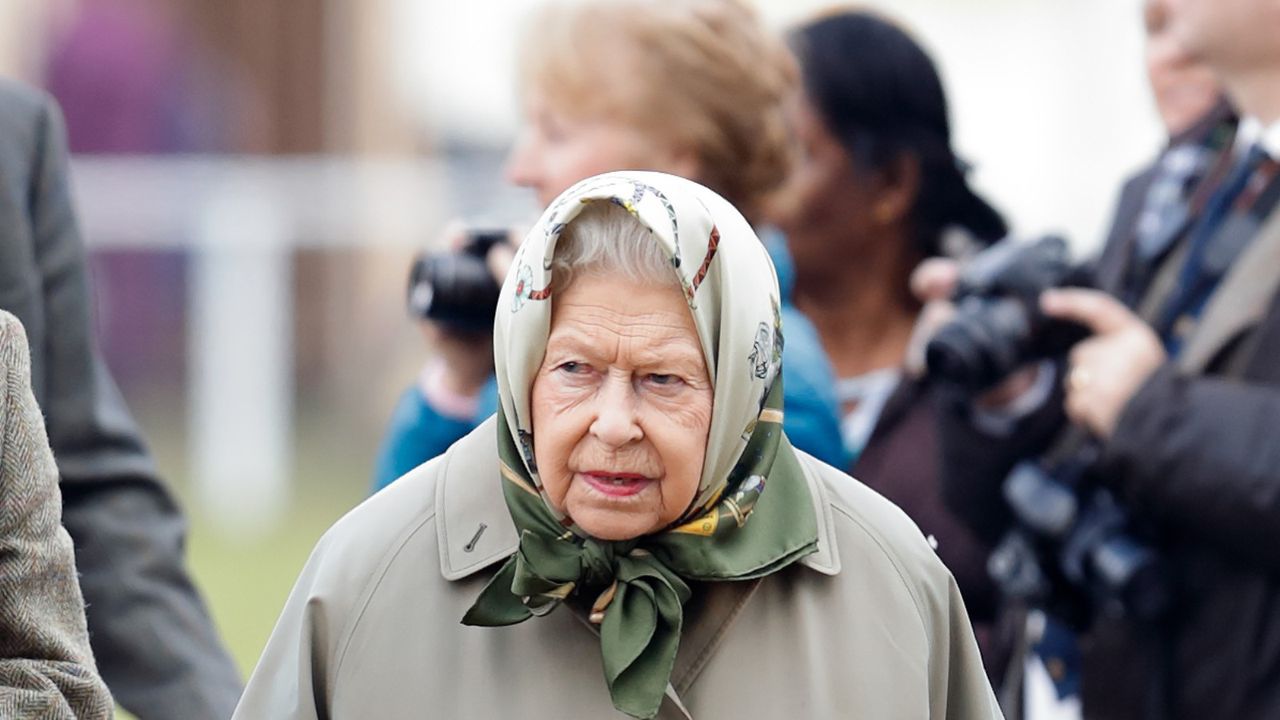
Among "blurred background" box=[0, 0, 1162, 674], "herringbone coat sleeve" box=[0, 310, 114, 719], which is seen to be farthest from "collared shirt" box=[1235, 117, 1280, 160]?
"blurred background" box=[0, 0, 1162, 674]

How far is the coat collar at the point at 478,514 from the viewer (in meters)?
2.29

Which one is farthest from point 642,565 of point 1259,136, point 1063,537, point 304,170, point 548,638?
point 304,170

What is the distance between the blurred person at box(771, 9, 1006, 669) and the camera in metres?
4.19

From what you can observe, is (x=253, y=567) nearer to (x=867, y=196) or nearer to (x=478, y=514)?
(x=867, y=196)

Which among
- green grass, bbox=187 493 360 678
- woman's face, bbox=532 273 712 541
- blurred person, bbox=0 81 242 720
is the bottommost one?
green grass, bbox=187 493 360 678

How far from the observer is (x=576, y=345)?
7.34 feet

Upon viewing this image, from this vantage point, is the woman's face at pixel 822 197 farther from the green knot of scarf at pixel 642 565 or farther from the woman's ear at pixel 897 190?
the green knot of scarf at pixel 642 565

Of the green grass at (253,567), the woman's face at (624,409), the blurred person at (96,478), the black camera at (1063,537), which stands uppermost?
the woman's face at (624,409)

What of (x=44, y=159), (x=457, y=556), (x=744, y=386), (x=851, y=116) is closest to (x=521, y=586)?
(x=457, y=556)

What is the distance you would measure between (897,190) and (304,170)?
729 centimetres

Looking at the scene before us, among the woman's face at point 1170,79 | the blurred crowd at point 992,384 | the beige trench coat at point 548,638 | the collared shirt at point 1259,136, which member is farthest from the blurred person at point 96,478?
the woman's face at point 1170,79

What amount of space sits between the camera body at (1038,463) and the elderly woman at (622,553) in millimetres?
1180

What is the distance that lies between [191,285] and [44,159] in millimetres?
8010

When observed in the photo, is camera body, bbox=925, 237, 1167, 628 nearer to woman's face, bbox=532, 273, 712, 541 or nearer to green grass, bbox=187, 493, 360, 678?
woman's face, bbox=532, 273, 712, 541
